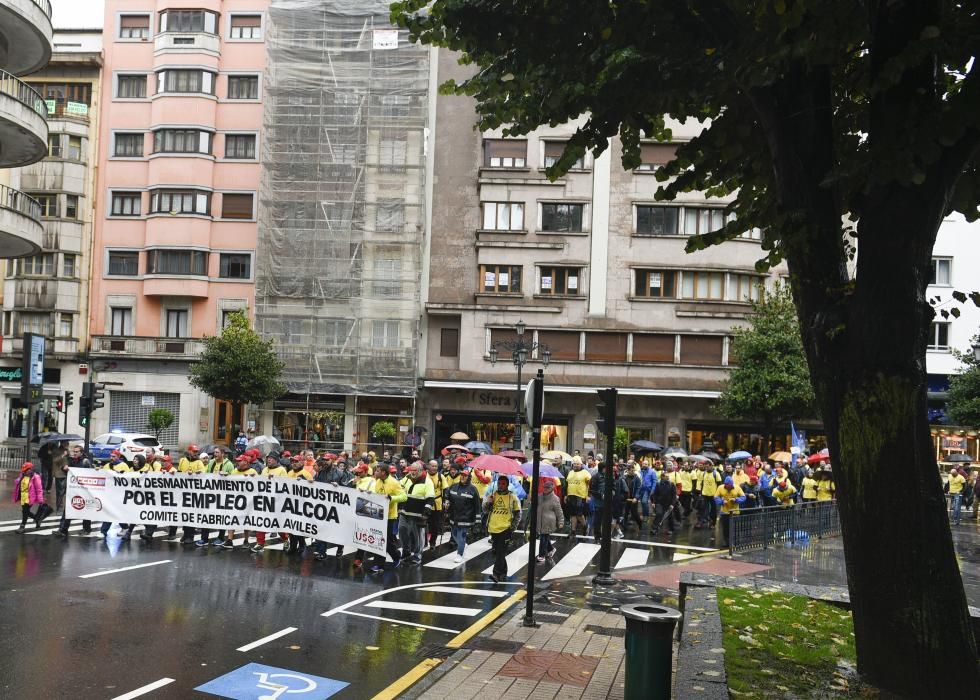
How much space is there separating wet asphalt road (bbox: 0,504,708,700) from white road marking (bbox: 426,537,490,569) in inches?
9.7

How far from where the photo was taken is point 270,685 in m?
7.97

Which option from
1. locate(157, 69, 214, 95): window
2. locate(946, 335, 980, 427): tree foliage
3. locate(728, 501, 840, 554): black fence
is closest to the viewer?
locate(728, 501, 840, 554): black fence

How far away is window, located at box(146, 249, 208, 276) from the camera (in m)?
43.8

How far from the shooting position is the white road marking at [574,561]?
14.7 metres

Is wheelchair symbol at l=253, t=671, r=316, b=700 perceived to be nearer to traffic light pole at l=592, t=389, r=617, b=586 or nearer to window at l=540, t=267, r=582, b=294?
traffic light pole at l=592, t=389, r=617, b=586

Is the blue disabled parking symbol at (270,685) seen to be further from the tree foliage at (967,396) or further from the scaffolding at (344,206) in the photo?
the scaffolding at (344,206)

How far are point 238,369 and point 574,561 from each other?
24.6 m

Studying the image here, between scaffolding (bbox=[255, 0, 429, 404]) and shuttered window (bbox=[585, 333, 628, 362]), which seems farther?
shuttered window (bbox=[585, 333, 628, 362])

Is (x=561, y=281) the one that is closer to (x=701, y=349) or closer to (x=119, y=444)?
(x=701, y=349)

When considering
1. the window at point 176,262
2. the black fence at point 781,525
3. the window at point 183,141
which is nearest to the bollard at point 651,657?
the black fence at point 781,525

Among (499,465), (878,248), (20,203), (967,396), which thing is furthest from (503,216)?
(878,248)

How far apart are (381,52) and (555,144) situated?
9.29 meters

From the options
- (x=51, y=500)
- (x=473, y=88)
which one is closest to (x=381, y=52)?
(x=51, y=500)

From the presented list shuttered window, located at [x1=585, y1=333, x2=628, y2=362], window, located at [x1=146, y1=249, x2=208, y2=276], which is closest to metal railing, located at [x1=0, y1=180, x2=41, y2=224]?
window, located at [x1=146, y1=249, x2=208, y2=276]
